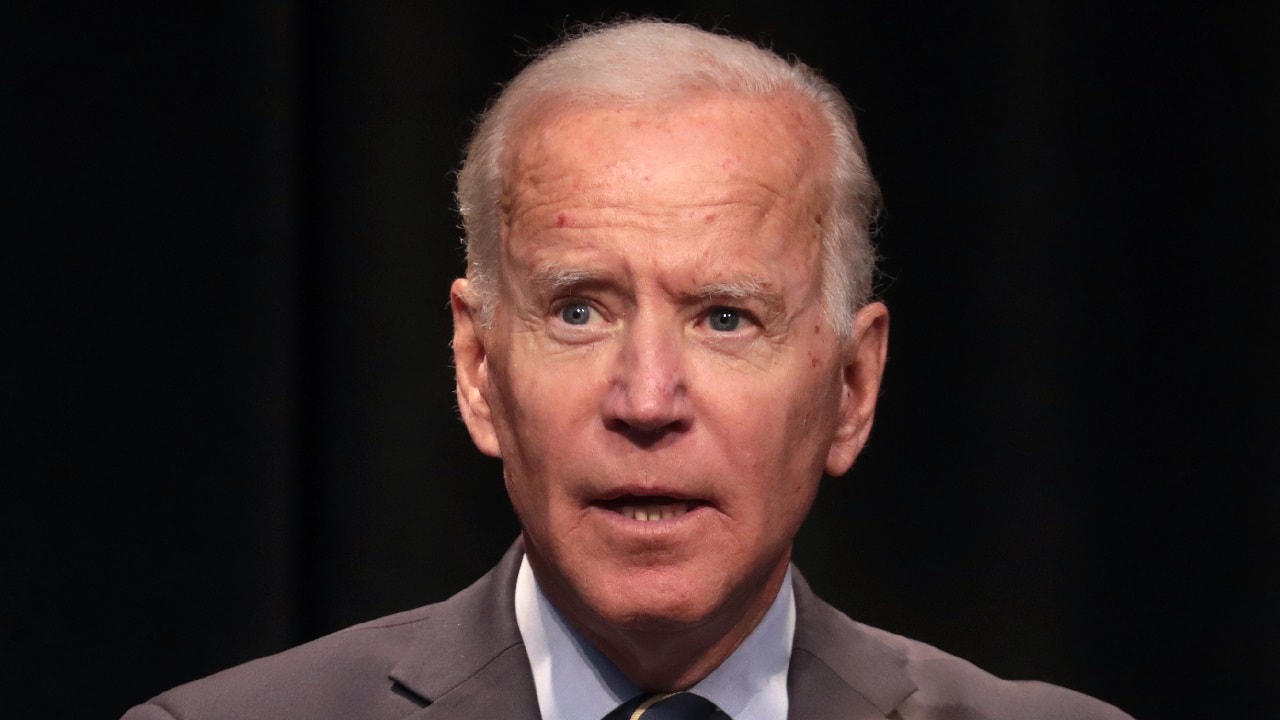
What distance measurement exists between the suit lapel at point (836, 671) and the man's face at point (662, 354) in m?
0.17

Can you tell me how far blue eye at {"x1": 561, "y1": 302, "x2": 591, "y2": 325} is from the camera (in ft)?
6.34

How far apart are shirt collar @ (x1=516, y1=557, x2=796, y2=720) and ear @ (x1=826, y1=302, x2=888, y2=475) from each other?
200mm

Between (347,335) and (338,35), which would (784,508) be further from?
(338,35)

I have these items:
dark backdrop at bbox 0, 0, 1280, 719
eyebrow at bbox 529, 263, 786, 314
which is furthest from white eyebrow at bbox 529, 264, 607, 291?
dark backdrop at bbox 0, 0, 1280, 719

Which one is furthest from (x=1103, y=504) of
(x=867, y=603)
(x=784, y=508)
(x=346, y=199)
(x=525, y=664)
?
(x=346, y=199)

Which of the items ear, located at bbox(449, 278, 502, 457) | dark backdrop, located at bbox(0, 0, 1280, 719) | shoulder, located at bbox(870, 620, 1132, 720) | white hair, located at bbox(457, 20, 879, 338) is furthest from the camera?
dark backdrop, located at bbox(0, 0, 1280, 719)

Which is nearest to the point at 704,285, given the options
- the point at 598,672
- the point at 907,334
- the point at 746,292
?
the point at 746,292

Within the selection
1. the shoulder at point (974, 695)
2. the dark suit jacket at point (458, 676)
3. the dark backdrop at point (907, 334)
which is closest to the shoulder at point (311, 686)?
the dark suit jacket at point (458, 676)

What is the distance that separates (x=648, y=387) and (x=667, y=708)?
408 mm

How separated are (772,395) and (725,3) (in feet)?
2.92

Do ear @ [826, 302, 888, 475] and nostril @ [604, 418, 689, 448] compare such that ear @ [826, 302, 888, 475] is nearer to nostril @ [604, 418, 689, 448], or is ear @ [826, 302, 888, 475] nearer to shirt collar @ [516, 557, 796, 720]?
shirt collar @ [516, 557, 796, 720]

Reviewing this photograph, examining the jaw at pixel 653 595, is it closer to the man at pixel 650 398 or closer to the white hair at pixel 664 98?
the man at pixel 650 398

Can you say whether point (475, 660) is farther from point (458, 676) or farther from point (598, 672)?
point (598, 672)

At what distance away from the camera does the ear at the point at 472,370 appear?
208 cm
